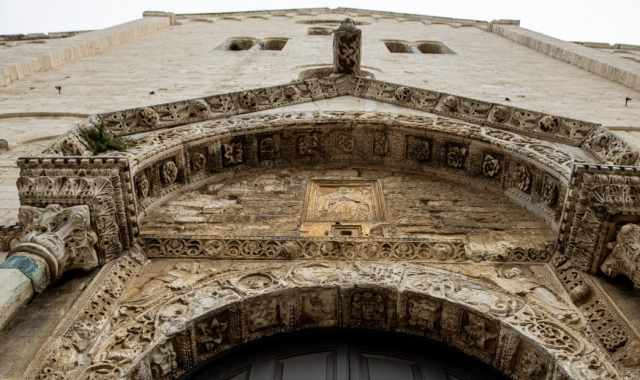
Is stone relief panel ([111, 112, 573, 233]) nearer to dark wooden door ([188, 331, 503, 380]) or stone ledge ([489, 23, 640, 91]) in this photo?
dark wooden door ([188, 331, 503, 380])

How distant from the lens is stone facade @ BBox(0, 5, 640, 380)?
4.36m

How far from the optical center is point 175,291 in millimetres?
4871

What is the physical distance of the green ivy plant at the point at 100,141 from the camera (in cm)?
601

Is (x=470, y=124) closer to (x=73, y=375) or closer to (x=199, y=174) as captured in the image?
(x=199, y=174)

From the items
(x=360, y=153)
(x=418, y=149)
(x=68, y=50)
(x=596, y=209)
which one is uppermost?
(x=68, y=50)

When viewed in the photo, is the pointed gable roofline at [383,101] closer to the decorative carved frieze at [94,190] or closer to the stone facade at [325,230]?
the stone facade at [325,230]

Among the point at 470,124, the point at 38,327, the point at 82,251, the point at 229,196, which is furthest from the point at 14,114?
the point at 470,124

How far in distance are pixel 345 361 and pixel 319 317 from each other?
47cm

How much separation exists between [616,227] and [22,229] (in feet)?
16.3

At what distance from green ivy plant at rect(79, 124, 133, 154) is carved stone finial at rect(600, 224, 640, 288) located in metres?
4.75

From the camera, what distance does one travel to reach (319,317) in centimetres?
503

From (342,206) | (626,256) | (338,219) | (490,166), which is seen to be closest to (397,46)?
(490,166)

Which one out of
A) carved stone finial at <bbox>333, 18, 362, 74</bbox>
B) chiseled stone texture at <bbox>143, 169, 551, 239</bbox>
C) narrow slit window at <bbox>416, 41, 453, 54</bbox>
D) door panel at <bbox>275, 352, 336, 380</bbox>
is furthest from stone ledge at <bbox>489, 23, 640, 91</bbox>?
door panel at <bbox>275, 352, 336, 380</bbox>

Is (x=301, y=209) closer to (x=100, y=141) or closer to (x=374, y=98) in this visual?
(x=100, y=141)
